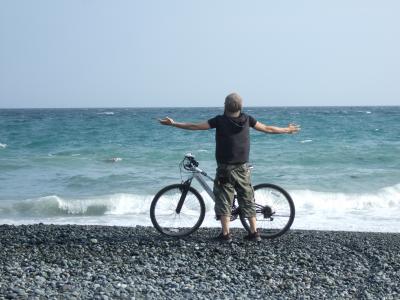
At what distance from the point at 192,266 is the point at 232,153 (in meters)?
1.60

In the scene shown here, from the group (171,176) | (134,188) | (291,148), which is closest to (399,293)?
(134,188)

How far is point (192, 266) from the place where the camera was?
6812 millimetres

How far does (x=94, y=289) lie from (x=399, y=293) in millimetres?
3191

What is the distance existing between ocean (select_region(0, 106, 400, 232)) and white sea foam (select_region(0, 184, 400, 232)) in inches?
0.8

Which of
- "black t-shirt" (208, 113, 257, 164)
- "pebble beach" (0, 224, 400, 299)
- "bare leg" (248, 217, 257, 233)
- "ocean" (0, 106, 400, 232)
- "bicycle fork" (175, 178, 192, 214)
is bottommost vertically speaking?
"ocean" (0, 106, 400, 232)

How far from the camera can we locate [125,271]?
6.57 metres

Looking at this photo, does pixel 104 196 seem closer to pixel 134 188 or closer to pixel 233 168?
pixel 134 188

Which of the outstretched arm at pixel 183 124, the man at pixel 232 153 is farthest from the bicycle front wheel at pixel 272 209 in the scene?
the outstretched arm at pixel 183 124

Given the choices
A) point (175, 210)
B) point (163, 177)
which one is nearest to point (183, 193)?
point (175, 210)

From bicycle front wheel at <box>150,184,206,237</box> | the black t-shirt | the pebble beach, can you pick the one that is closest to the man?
the black t-shirt

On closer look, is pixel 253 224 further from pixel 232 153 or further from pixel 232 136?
pixel 232 136

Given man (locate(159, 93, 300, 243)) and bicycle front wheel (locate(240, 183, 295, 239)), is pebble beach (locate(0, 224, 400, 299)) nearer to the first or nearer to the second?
bicycle front wheel (locate(240, 183, 295, 239))

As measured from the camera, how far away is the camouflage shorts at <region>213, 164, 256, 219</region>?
24.9 feet

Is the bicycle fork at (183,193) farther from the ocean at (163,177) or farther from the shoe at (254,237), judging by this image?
the ocean at (163,177)
